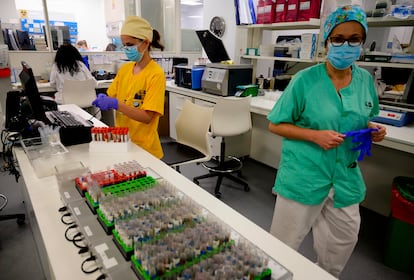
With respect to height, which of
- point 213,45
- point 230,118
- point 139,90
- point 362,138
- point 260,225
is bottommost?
point 260,225

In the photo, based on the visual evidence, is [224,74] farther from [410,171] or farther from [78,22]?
[78,22]

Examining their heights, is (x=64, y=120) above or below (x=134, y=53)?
below

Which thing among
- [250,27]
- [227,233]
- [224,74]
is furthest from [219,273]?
[250,27]

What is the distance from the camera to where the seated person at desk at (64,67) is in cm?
349

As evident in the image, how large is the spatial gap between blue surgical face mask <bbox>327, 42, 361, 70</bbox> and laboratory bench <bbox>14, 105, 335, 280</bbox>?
76cm

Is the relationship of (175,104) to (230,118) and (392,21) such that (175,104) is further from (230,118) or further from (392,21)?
(392,21)

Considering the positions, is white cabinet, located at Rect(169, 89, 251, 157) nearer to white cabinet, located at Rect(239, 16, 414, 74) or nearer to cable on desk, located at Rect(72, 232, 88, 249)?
white cabinet, located at Rect(239, 16, 414, 74)

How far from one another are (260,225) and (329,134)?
135 centimetres

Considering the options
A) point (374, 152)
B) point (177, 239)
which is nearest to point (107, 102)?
point (177, 239)

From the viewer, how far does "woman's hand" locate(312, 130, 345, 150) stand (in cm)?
113

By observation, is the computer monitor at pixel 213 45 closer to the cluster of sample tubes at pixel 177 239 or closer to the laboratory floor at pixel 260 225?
the laboratory floor at pixel 260 225

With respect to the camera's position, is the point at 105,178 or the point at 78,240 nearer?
the point at 78,240

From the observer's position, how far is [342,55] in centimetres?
116

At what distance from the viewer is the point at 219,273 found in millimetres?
648
